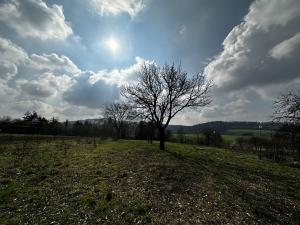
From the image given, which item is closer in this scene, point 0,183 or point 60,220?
point 60,220

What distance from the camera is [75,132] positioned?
87.4m

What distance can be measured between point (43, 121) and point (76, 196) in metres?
70.1

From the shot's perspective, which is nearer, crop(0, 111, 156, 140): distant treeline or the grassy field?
the grassy field

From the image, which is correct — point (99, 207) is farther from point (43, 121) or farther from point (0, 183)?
point (43, 121)

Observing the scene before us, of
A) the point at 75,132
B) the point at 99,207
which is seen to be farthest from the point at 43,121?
the point at 99,207

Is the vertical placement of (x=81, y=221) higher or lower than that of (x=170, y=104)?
lower

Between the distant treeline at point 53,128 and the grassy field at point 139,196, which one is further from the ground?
the distant treeline at point 53,128

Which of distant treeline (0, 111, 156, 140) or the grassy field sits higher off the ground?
distant treeline (0, 111, 156, 140)

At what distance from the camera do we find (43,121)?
7150cm

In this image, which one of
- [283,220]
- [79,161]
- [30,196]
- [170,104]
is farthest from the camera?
[170,104]

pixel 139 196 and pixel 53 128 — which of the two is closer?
pixel 139 196

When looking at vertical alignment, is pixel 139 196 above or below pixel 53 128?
below

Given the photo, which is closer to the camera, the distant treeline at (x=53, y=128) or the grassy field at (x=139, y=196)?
the grassy field at (x=139, y=196)

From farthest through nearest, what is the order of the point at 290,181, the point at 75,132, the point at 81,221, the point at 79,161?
the point at 75,132 → the point at 79,161 → the point at 290,181 → the point at 81,221
